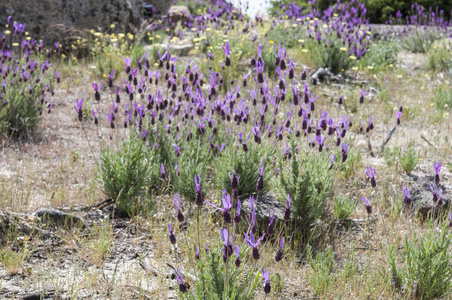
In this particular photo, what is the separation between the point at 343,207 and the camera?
10.8 feet

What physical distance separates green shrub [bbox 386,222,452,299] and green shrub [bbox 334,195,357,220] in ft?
2.66

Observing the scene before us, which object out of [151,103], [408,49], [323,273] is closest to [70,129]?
[151,103]

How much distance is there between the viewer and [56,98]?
20.5 feet

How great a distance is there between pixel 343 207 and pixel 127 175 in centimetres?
167

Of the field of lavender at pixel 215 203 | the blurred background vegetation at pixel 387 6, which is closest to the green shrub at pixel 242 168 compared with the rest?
the field of lavender at pixel 215 203

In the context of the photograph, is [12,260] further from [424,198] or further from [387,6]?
[387,6]

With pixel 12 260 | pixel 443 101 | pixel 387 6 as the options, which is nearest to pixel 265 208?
pixel 12 260

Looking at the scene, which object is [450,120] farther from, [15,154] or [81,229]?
[15,154]

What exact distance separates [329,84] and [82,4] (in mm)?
4869

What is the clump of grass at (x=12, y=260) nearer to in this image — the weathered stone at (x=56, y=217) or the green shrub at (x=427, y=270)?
the weathered stone at (x=56, y=217)

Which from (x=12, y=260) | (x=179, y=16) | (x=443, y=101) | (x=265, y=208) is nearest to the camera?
(x=12, y=260)

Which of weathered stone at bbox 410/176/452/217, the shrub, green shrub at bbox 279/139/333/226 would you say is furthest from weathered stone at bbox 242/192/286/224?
the shrub

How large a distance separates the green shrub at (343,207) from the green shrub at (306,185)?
160mm

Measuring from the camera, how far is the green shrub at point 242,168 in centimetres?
329
